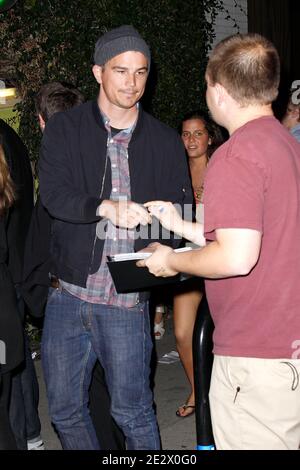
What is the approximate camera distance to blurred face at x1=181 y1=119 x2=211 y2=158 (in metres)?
5.23

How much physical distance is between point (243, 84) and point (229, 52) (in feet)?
0.40

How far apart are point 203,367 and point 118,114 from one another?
4.04ft

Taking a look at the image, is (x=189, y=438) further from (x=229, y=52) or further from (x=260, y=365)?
(x=229, y=52)

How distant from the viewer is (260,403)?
252cm

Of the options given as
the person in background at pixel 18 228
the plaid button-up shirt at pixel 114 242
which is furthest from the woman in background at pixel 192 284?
the person in background at pixel 18 228

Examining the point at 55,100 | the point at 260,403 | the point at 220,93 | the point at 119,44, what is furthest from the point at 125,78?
the point at 260,403

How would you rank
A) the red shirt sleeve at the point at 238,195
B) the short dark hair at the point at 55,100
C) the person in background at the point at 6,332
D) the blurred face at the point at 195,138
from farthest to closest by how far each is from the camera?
the blurred face at the point at 195,138 < the short dark hair at the point at 55,100 < the person in background at the point at 6,332 < the red shirt sleeve at the point at 238,195

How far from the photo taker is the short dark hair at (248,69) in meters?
2.46

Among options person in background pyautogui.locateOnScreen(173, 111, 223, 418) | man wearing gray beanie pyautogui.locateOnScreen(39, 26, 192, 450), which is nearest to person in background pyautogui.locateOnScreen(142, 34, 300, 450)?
man wearing gray beanie pyautogui.locateOnScreen(39, 26, 192, 450)

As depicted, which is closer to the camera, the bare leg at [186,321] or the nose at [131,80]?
the nose at [131,80]

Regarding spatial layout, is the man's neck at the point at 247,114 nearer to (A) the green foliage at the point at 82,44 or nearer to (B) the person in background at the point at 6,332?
(B) the person in background at the point at 6,332

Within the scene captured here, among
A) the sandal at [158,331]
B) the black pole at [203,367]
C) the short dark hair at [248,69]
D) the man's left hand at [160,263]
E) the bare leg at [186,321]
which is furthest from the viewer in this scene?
the sandal at [158,331]
